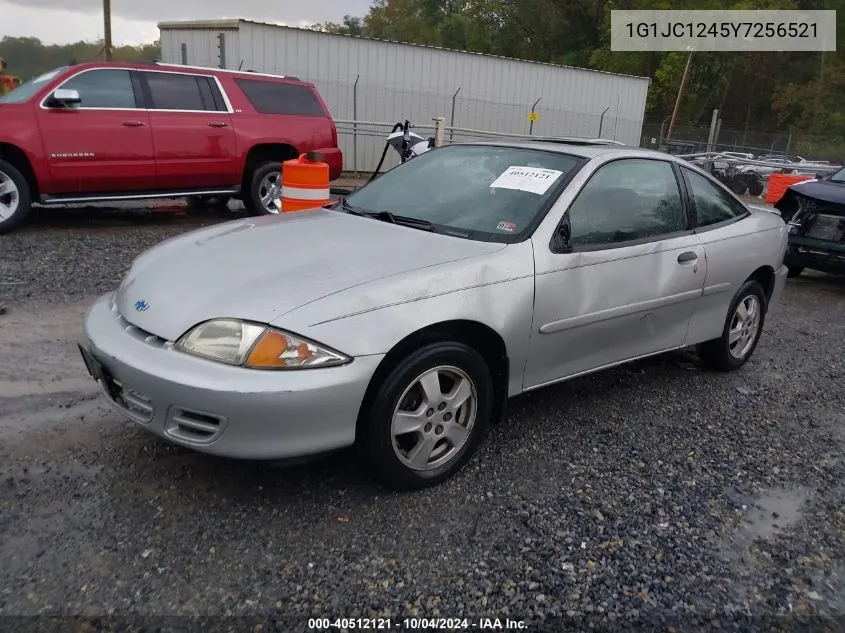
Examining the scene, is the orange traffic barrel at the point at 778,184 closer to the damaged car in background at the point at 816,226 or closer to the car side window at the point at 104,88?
the damaged car in background at the point at 816,226

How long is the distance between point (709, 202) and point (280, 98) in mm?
6232

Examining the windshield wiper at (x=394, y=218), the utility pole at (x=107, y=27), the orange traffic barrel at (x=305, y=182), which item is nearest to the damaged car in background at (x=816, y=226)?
the orange traffic barrel at (x=305, y=182)

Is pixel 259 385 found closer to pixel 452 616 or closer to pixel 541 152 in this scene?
pixel 452 616

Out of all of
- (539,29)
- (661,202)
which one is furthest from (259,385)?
(539,29)

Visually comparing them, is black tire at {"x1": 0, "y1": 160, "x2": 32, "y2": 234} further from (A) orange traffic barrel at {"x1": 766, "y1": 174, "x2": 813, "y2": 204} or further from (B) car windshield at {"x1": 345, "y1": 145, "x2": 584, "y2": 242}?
(A) orange traffic barrel at {"x1": 766, "y1": 174, "x2": 813, "y2": 204}

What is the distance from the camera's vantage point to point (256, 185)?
8875 millimetres

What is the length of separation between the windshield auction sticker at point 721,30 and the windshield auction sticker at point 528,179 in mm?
37517

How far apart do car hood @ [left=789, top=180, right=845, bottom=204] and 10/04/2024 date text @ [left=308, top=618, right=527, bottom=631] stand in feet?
23.4

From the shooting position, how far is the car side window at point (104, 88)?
7.59 metres

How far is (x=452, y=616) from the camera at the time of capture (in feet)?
7.74

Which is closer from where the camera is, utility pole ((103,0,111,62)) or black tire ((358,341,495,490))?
black tire ((358,341,495,490))

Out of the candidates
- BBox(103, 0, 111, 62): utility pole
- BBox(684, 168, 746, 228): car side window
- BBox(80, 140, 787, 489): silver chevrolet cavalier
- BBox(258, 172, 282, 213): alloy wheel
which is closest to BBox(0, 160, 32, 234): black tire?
BBox(258, 172, 282, 213): alloy wheel

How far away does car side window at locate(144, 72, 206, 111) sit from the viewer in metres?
8.13

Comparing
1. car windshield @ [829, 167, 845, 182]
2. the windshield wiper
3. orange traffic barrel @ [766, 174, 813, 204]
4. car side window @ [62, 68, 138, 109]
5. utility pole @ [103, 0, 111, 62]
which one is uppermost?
utility pole @ [103, 0, 111, 62]
